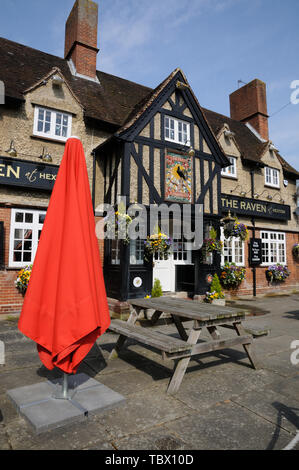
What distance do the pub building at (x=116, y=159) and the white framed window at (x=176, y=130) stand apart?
37mm

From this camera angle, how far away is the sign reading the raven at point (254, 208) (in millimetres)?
12132

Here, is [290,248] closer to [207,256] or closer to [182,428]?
[207,256]

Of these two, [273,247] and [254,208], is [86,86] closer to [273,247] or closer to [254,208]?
[254,208]

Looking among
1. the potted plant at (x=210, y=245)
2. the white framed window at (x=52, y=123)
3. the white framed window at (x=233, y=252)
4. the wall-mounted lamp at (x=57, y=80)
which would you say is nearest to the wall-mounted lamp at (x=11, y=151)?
the white framed window at (x=52, y=123)

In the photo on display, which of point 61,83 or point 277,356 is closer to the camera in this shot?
point 277,356

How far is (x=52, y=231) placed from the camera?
9.83 ft

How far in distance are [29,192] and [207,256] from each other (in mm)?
5949

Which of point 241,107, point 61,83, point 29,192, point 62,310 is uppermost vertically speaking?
point 241,107

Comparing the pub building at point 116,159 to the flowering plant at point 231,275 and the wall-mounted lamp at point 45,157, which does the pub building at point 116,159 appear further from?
the flowering plant at point 231,275

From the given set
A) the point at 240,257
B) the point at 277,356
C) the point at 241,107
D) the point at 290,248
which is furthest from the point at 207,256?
the point at 241,107

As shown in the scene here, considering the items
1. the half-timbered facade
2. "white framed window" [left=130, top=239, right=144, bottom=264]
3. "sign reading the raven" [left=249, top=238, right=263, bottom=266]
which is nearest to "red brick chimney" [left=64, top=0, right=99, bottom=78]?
the half-timbered facade

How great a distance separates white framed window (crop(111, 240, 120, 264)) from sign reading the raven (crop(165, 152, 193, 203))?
2118 millimetres

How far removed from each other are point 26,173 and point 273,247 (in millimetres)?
11353

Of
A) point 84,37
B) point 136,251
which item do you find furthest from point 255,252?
point 84,37
